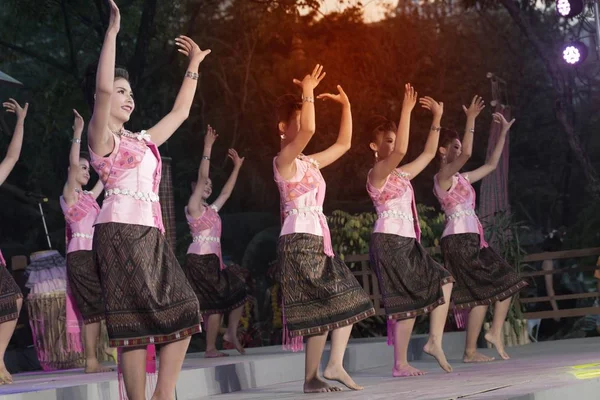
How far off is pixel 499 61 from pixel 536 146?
6.39 ft

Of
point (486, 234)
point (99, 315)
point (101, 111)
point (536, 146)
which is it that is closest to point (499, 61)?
point (536, 146)

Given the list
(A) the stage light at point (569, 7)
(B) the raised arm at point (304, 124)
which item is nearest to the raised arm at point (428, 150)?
(B) the raised arm at point (304, 124)

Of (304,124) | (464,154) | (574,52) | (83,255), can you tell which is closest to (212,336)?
(83,255)

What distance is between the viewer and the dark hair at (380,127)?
648 cm

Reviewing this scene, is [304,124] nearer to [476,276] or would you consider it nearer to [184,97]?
[184,97]

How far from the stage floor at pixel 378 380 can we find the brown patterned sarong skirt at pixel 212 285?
556 mm

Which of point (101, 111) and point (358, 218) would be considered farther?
point (358, 218)

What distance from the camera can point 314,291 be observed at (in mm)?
5445

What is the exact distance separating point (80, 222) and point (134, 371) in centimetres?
350

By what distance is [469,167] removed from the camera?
66.4ft

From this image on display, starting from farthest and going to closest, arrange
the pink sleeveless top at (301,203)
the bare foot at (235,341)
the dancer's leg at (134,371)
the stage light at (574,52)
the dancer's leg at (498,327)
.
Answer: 1. the stage light at (574,52)
2. the bare foot at (235,341)
3. the dancer's leg at (498,327)
4. the pink sleeveless top at (301,203)
5. the dancer's leg at (134,371)

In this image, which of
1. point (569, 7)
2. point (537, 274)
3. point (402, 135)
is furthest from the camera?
point (537, 274)

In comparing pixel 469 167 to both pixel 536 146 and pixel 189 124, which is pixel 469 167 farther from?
pixel 189 124

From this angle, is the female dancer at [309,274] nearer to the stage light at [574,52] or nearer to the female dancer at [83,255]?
the female dancer at [83,255]
